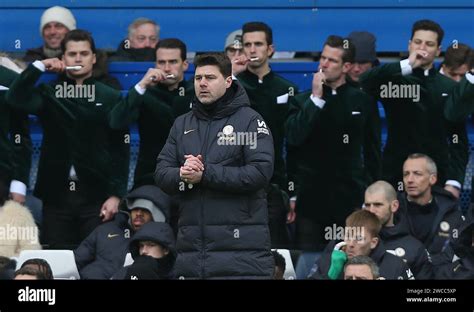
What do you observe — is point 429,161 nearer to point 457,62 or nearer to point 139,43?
point 457,62

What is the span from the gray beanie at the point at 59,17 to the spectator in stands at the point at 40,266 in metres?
1.44

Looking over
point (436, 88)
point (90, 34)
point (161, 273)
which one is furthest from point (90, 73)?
point (436, 88)

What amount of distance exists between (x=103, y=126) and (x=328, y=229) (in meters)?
1.53

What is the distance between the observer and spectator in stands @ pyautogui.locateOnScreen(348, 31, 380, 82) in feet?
24.7

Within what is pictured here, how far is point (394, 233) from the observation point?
7.35 metres

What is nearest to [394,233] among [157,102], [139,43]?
[157,102]

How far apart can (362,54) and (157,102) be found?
51.2 inches

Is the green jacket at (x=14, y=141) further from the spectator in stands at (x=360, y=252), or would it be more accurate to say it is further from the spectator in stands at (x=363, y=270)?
the spectator in stands at (x=363, y=270)

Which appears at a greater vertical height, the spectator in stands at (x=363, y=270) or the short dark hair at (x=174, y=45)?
the short dark hair at (x=174, y=45)

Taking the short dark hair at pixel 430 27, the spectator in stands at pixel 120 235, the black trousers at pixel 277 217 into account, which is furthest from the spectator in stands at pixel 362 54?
the spectator in stands at pixel 120 235

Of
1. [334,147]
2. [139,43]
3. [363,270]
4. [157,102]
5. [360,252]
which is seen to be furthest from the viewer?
[139,43]

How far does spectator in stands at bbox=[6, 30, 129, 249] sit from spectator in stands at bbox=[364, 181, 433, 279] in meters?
1.56

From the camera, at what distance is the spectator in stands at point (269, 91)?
7.49 meters

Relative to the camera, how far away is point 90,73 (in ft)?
25.0
